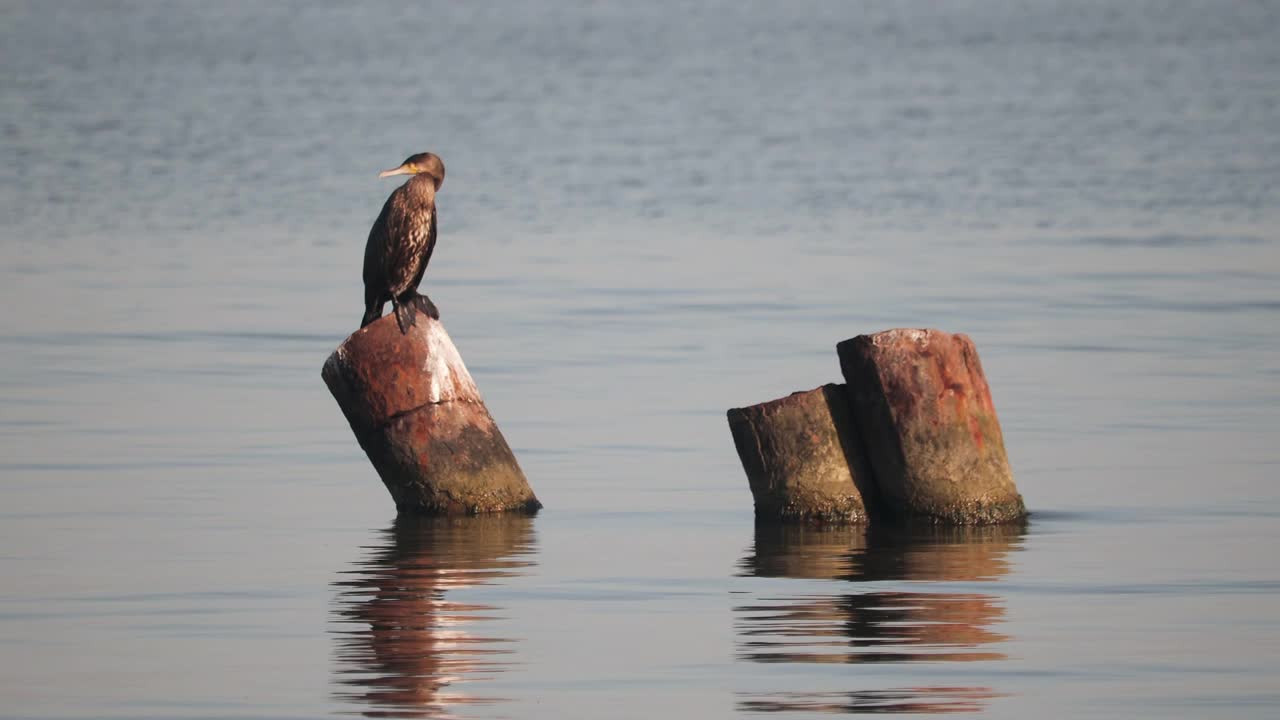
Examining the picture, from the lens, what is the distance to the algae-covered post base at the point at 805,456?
11.8 metres

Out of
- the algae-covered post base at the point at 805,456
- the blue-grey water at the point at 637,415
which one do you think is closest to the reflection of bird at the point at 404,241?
the blue-grey water at the point at 637,415

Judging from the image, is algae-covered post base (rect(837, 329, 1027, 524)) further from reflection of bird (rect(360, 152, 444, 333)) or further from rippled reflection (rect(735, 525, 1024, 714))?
reflection of bird (rect(360, 152, 444, 333))

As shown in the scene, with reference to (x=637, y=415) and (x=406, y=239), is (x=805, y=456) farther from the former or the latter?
(x=637, y=415)

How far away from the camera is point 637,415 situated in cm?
1539

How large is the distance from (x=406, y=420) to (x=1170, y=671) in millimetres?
4323

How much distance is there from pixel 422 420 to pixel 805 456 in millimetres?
1783

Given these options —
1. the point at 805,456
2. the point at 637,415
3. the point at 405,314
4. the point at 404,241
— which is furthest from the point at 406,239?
the point at 637,415

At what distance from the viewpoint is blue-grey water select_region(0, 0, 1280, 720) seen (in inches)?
362

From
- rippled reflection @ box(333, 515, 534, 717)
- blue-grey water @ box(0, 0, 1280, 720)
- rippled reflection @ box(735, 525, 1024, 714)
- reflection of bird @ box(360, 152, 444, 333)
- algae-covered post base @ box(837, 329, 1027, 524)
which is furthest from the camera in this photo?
reflection of bird @ box(360, 152, 444, 333)

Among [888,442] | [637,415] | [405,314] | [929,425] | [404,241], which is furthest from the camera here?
[637,415]

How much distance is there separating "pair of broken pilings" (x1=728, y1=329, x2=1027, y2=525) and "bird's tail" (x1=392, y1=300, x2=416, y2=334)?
5.19ft

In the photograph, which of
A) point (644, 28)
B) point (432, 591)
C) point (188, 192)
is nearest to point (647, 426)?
point (432, 591)

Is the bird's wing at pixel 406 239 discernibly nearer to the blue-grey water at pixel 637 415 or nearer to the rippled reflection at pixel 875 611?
the blue-grey water at pixel 637 415

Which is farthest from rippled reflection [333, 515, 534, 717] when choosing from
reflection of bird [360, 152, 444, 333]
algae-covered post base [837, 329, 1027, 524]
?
A: algae-covered post base [837, 329, 1027, 524]
